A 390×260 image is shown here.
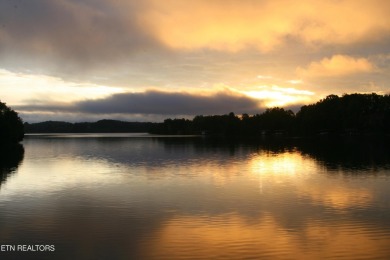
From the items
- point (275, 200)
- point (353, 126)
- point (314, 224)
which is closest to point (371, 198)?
point (275, 200)

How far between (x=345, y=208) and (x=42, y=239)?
16.7 m

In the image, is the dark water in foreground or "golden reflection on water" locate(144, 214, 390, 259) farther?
the dark water in foreground

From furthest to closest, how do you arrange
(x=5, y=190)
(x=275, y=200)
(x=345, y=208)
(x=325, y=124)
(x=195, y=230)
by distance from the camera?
(x=325, y=124)
(x=5, y=190)
(x=275, y=200)
(x=345, y=208)
(x=195, y=230)

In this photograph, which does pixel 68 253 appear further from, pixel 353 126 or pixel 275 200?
pixel 353 126

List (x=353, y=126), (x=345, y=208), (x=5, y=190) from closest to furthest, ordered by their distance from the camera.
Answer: (x=345, y=208) → (x=5, y=190) → (x=353, y=126)

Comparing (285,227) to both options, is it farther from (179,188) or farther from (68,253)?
(179,188)

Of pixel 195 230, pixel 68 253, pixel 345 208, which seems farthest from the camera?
pixel 345 208

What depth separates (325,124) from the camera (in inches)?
7047

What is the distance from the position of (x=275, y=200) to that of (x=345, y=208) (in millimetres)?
4459

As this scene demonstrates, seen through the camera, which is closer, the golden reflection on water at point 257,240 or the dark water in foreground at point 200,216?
the golden reflection on water at point 257,240

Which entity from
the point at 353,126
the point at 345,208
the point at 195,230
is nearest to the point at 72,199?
the point at 195,230

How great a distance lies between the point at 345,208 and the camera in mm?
22578

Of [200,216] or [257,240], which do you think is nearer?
[257,240]

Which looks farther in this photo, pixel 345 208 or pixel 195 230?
pixel 345 208
